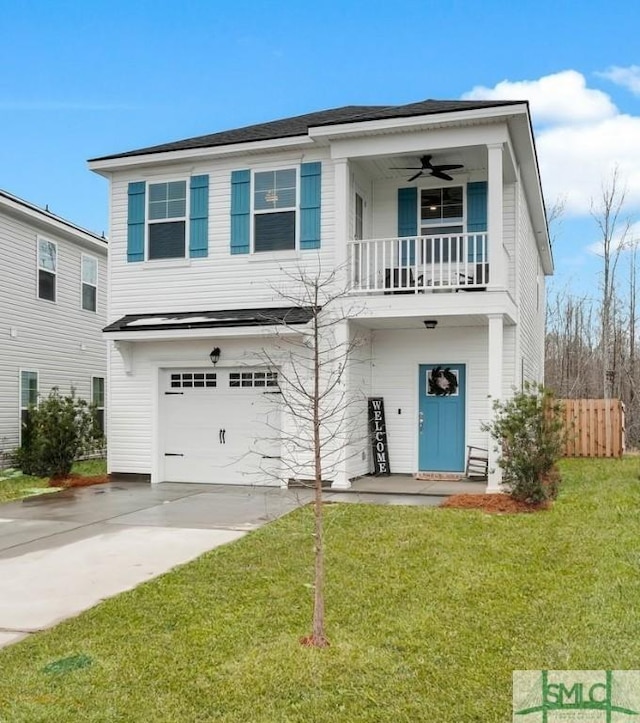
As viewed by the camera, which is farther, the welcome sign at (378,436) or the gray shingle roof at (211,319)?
the welcome sign at (378,436)

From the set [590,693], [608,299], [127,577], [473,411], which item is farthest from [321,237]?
[608,299]

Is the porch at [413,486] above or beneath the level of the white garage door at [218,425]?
beneath

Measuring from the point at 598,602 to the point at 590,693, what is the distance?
152cm

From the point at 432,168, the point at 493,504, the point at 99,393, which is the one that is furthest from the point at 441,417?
the point at 99,393

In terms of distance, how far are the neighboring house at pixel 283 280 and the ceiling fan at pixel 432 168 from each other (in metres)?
0.04

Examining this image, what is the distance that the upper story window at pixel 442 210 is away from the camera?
12.5 meters

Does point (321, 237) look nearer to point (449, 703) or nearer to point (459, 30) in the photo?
point (459, 30)

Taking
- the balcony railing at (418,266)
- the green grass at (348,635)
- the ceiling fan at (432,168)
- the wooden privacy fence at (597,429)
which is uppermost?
the ceiling fan at (432,168)

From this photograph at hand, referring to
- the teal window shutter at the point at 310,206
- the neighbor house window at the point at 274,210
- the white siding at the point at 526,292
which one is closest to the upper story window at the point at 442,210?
the white siding at the point at 526,292

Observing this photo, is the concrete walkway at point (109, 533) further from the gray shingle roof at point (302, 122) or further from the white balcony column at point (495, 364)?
the gray shingle roof at point (302, 122)

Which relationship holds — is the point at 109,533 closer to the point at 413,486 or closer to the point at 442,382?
the point at 413,486

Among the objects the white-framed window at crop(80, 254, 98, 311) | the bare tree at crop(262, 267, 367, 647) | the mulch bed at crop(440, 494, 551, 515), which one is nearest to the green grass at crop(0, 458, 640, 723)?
the mulch bed at crop(440, 494, 551, 515)

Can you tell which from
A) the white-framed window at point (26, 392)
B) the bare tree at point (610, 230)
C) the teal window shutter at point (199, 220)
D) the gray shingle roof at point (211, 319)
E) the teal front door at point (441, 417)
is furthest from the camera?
the bare tree at point (610, 230)

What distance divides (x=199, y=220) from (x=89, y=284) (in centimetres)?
683
